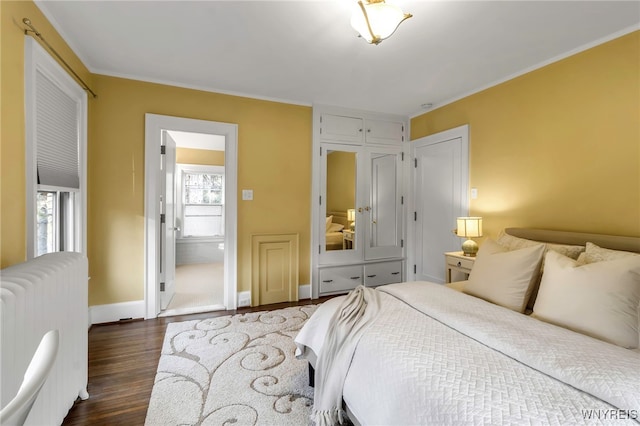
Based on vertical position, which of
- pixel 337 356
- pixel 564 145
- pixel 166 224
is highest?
pixel 564 145

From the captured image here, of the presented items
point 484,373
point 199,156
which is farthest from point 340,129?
point 199,156

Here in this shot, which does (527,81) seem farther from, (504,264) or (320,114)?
(320,114)

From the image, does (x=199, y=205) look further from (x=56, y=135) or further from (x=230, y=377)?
(x=230, y=377)

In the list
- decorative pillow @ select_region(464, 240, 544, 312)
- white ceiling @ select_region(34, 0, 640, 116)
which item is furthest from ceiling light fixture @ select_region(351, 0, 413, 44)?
decorative pillow @ select_region(464, 240, 544, 312)

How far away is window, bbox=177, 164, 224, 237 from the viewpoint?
608 cm

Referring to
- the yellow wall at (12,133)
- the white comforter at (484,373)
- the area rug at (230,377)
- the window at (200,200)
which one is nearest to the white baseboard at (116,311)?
→ the area rug at (230,377)

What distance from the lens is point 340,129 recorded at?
13.0 feet

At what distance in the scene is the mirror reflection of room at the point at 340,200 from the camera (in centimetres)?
396

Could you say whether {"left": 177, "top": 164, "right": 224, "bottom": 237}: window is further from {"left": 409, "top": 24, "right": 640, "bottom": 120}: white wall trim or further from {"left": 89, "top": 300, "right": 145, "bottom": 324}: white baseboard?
{"left": 409, "top": 24, "right": 640, "bottom": 120}: white wall trim

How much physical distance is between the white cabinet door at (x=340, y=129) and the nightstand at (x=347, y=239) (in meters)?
1.23

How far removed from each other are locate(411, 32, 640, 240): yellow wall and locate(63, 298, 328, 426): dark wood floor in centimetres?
336

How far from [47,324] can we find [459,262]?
3.13 m

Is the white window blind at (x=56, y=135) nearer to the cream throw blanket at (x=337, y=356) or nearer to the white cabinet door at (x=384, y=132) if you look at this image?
the cream throw blanket at (x=337, y=356)

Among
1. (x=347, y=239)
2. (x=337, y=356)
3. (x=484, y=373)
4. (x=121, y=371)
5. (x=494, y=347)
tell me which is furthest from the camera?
(x=347, y=239)
